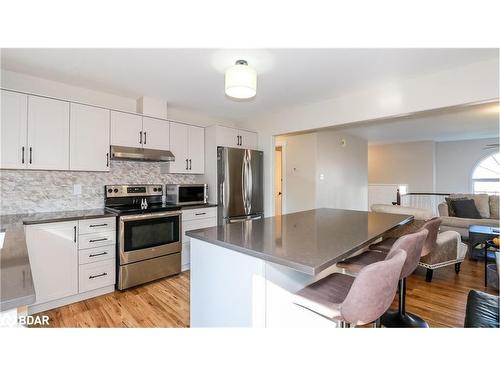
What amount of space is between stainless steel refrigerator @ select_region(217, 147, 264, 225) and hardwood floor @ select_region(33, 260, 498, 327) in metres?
1.16

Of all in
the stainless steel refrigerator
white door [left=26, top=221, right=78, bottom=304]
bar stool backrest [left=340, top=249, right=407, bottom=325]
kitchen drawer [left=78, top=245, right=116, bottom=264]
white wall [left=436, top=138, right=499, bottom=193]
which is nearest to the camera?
bar stool backrest [left=340, top=249, right=407, bottom=325]

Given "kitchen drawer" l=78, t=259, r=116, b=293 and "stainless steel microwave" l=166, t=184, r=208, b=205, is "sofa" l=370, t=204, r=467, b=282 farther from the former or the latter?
"kitchen drawer" l=78, t=259, r=116, b=293

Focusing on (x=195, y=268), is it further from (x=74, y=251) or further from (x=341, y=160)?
(x=341, y=160)

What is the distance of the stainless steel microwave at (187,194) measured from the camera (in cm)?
353

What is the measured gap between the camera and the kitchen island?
1.27m

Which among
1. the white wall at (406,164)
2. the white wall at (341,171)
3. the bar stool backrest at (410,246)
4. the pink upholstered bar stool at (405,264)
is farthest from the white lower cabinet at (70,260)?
the white wall at (406,164)

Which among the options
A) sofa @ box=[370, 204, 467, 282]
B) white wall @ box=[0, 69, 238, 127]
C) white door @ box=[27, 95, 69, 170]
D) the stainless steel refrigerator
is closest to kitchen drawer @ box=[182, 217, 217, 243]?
the stainless steel refrigerator

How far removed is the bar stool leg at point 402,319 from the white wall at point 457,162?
6.97 metres

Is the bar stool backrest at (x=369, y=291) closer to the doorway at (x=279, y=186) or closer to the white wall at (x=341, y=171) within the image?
the white wall at (x=341, y=171)

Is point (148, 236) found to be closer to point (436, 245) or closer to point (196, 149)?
point (196, 149)

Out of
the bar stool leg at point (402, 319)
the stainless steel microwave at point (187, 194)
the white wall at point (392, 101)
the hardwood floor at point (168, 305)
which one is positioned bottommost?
the hardwood floor at point (168, 305)
